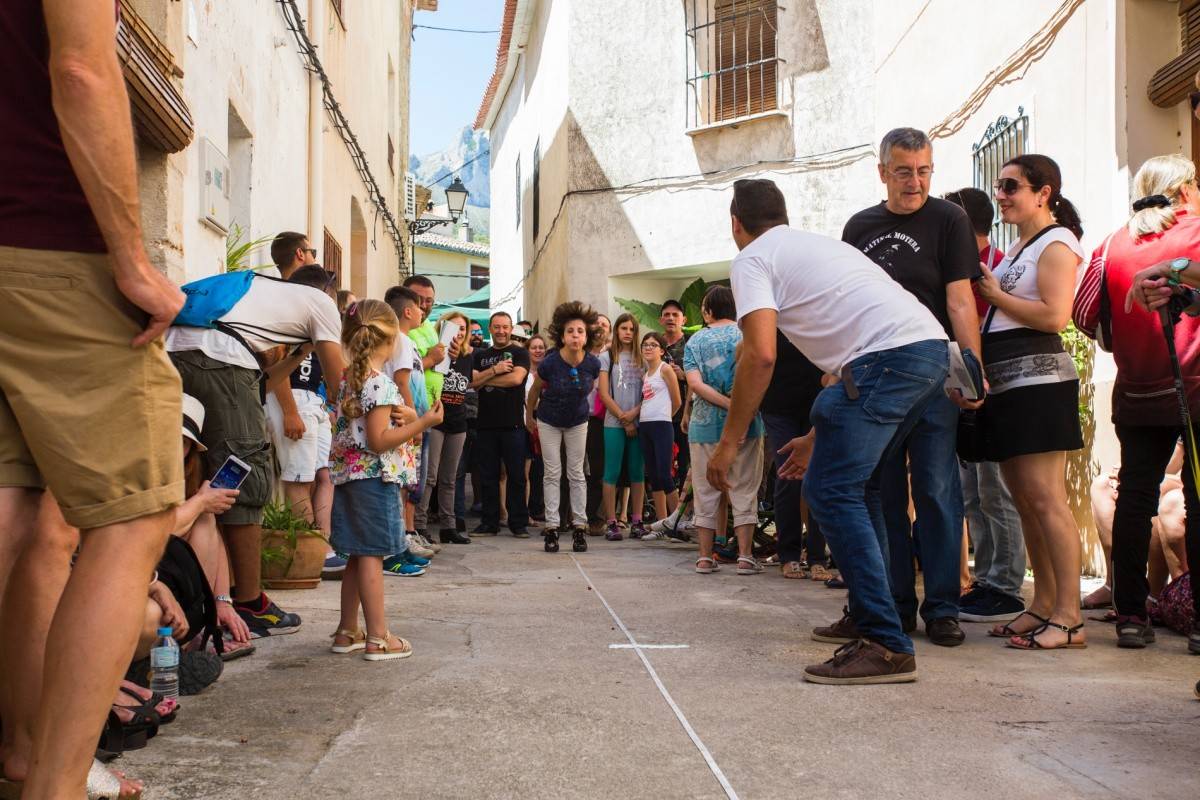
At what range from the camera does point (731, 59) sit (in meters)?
15.5

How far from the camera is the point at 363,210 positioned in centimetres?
1681

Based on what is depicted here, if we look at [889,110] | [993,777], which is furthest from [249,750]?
[889,110]

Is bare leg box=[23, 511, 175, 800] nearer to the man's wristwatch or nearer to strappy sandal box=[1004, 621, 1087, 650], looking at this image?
the man's wristwatch

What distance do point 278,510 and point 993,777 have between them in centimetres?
459

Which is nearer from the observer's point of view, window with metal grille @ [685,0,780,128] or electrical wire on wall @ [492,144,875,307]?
electrical wire on wall @ [492,144,875,307]

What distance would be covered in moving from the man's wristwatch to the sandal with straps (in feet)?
10.3

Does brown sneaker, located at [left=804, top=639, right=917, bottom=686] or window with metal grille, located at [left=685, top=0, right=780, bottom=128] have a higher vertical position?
window with metal grille, located at [left=685, top=0, right=780, bottom=128]

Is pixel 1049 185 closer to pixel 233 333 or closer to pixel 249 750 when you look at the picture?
pixel 233 333

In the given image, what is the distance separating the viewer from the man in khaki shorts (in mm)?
2295

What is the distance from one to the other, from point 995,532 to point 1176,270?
2072mm

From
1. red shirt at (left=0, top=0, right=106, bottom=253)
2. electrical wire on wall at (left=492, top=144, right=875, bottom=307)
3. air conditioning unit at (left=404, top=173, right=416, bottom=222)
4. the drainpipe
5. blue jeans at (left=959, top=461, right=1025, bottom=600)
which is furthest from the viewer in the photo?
air conditioning unit at (left=404, top=173, right=416, bottom=222)

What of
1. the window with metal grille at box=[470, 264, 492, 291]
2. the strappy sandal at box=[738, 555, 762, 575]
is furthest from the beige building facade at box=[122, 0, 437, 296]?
the window with metal grille at box=[470, 264, 492, 291]

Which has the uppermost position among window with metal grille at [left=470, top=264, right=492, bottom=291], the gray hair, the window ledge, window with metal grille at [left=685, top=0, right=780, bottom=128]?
window with metal grille at [left=470, top=264, right=492, bottom=291]

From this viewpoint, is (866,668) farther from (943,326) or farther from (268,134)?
(268,134)
